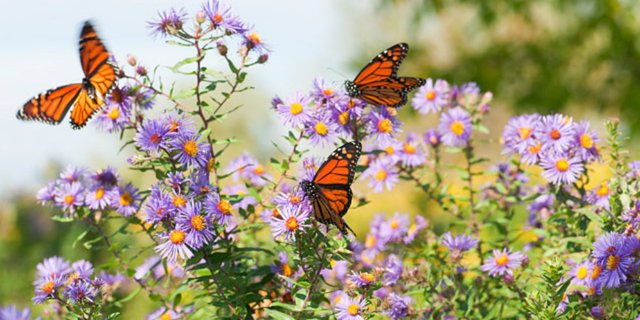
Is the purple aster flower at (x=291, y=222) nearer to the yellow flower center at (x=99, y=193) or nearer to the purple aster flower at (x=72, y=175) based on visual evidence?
the yellow flower center at (x=99, y=193)

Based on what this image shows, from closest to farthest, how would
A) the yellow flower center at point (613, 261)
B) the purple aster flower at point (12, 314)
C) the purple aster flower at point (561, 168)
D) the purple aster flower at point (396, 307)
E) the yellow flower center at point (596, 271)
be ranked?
the purple aster flower at point (12, 314)
the yellow flower center at point (613, 261)
the yellow flower center at point (596, 271)
the purple aster flower at point (396, 307)
the purple aster flower at point (561, 168)

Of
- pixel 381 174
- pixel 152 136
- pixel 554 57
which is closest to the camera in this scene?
pixel 152 136

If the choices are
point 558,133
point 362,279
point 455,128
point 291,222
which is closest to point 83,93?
point 291,222

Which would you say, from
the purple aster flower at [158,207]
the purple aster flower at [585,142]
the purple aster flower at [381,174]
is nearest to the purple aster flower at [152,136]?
the purple aster flower at [158,207]

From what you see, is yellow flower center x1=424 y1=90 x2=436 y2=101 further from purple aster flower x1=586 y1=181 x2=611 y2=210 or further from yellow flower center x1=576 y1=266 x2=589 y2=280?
yellow flower center x1=576 y1=266 x2=589 y2=280

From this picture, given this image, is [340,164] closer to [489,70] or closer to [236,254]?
[236,254]

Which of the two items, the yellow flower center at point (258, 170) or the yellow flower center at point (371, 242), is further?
the yellow flower center at point (371, 242)

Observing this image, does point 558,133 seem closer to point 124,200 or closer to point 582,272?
point 582,272

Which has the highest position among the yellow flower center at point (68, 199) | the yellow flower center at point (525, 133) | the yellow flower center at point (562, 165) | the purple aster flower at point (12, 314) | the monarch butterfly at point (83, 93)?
the monarch butterfly at point (83, 93)
